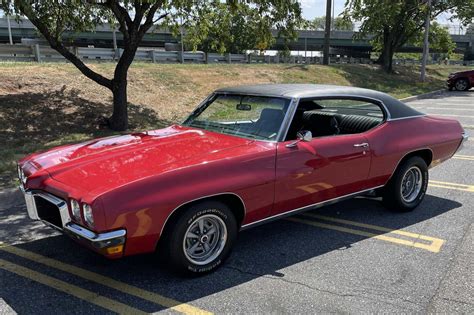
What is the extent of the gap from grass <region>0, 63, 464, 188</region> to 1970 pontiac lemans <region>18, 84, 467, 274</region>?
9.41ft

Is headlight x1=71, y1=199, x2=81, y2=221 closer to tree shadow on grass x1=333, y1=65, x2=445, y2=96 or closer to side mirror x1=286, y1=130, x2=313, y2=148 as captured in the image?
side mirror x1=286, y1=130, x2=313, y2=148

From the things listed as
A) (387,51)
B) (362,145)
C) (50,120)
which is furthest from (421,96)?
(362,145)

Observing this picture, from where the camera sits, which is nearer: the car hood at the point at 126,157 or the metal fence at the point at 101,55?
the car hood at the point at 126,157

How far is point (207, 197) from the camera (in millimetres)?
3443

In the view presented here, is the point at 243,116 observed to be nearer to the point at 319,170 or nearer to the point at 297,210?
the point at 319,170

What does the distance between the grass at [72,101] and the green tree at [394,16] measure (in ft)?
37.8

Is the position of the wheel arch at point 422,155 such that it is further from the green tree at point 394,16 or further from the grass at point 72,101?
the green tree at point 394,16

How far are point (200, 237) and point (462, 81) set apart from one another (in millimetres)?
25861

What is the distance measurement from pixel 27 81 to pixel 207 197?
945 cm

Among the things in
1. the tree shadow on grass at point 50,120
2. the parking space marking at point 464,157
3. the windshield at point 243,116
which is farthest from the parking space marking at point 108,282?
the parking space marking at point 464,157

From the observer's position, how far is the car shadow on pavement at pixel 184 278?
10.7 feet

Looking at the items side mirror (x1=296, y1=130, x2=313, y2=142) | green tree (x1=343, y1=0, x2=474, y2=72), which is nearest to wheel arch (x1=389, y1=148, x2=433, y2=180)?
side mirror (x1=296, y1=130, x2=313, y2=142)

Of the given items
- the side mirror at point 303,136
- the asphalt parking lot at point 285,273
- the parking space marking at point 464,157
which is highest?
the side mirror at point 303,136

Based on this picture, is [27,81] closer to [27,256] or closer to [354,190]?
[27,256]
